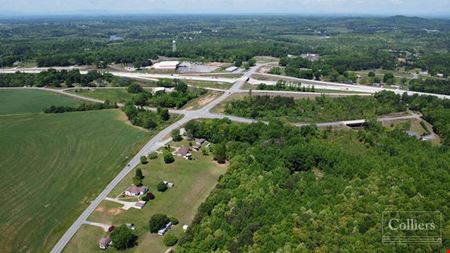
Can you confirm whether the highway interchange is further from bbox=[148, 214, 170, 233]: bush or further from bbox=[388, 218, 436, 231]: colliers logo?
bbox=[388, 218, 436, 231]: colliers logo

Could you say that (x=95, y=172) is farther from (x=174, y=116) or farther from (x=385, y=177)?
(x=385, y=177)

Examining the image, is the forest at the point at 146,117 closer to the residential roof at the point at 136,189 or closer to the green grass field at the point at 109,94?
the green grass field at the point at 109,94

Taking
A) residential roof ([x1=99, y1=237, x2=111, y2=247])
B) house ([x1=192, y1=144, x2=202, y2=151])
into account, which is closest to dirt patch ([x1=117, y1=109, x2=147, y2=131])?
house ([x1=192, y1=144, x2=202, y2=151])

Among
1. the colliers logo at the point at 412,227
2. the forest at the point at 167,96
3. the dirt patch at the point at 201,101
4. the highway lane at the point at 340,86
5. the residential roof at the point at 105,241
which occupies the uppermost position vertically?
the colliers logo at the point at 412,227

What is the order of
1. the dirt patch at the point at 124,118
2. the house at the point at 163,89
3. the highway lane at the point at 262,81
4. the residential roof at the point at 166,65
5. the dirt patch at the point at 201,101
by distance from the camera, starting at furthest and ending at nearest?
the residential roof at the point at 166,65 < the highway lane at the point at 262,81 < the house at the point at 163,89 < the dirt patch at the point at 201,101 < the dirt patch at the point at 124,118

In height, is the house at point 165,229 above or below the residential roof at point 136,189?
below

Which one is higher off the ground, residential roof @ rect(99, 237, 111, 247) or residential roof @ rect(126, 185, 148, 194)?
residential roof @ rect(126, 185, 148, 194)

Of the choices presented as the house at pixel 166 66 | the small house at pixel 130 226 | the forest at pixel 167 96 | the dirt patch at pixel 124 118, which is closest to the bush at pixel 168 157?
the small house at pixel 130 226
